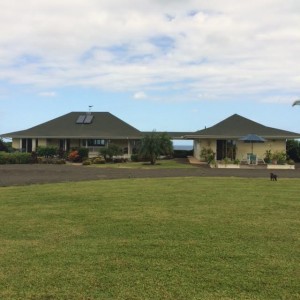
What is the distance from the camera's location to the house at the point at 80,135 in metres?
41.4

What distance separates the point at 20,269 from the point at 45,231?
7.76ft

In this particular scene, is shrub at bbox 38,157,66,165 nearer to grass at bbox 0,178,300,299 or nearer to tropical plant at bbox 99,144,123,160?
tropical plant at bbox 99,144,123,160

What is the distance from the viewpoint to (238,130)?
38.8 m

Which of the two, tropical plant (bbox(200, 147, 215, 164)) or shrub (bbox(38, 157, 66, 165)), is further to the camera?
tropical plant (bbox(200, 147, 215, 164))

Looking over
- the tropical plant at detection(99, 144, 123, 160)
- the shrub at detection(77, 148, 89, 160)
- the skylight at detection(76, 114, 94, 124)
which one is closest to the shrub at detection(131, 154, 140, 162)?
the tropical plant at detection(99, 144, 123, 160)

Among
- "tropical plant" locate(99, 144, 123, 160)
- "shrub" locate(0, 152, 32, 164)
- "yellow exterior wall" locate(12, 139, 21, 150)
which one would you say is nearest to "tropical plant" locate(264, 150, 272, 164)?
"tropical plant" locate(99, 144, 123, 160)

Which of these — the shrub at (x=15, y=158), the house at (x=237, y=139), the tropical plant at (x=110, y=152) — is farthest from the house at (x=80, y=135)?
the house at (x=237, y=139)

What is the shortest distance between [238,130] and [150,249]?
3323cm

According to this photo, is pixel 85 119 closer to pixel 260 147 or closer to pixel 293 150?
pixel 260 147

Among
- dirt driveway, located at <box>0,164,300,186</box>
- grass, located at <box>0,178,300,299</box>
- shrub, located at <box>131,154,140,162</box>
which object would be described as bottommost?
grass, located at <box>0,178,300,299</box>

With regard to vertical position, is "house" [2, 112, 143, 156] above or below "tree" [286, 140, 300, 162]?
above

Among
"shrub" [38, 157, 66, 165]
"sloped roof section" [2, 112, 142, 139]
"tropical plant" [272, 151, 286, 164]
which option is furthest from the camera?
"sloped roof section" [2, 112, 142, 139]

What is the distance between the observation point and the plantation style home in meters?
37.1

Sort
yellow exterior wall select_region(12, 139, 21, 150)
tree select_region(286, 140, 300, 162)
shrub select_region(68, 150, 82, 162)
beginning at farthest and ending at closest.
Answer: yellow exterior wall select_region(12, 139, 21, 150) → tree select_region(286, 140, 300, 162) → shrub select_region(68, 150, 82, 162)
